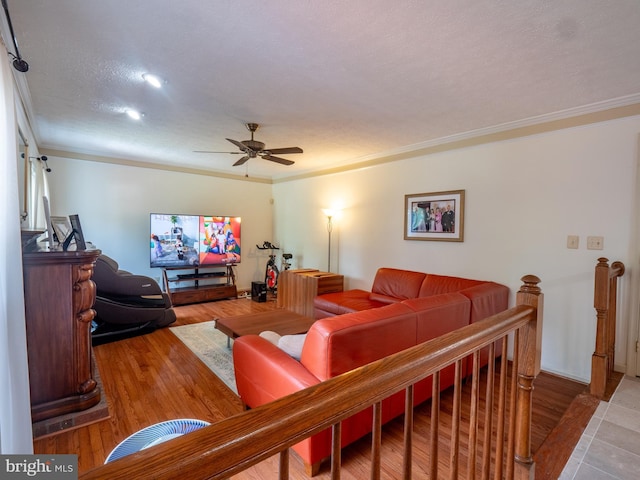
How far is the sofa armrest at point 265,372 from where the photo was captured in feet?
5.47

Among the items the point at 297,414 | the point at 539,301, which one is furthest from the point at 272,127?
the point at 297,414

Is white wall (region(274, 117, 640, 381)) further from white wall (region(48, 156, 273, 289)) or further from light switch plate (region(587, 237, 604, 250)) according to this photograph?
white wall (region(48, 156, 273, 289))

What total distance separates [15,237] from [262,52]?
1682 millimetres

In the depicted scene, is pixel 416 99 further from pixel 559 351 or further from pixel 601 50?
pixel 559 351

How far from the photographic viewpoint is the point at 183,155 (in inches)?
190

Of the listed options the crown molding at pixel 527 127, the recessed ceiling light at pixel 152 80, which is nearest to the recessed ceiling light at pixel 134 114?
the recessed ceiling light at pixel 152 80

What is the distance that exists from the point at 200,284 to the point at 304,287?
2240mm

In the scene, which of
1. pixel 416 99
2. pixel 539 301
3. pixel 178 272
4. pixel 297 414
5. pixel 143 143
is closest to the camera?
pixel 297 414

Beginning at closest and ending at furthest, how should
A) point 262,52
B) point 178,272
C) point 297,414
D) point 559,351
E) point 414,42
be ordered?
point 297,414, point 414,42, point 262,52, point 559,351, point 178,272

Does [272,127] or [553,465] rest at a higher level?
[272,127]

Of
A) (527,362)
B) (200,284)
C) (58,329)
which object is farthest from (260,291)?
(527,362)

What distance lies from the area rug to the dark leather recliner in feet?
1.21

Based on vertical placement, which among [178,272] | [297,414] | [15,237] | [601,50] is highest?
[601,50]

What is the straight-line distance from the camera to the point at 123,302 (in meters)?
3.74
